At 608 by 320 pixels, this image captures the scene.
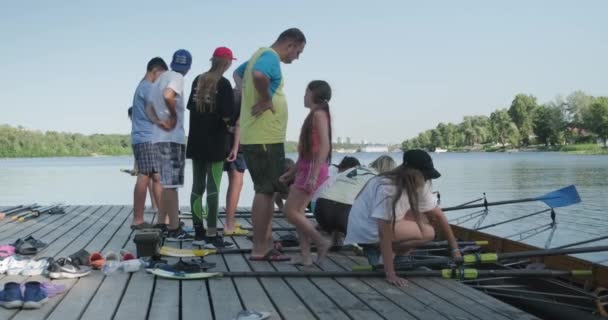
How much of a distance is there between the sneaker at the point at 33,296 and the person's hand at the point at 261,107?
208cm

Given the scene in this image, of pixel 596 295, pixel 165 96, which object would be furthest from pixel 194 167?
pixel 596 295

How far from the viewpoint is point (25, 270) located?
444 centimetres

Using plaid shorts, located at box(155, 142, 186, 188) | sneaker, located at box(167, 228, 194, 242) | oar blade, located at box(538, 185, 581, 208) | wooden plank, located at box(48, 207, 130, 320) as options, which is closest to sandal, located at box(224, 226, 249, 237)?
sneaker, located at box(167, 228, 194, 242)

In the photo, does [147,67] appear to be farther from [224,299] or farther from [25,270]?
[224,299]

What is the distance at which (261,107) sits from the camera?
4.87 meters

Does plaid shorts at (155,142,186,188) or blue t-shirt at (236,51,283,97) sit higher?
blue t-shirt at (236,51,283,97)

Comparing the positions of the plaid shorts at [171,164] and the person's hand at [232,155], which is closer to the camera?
the plaid shorts at [171,164]

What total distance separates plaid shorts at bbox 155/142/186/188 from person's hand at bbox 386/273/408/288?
2.64 m

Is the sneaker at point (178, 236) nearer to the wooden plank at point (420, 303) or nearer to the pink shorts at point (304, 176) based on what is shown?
the pink shorts at point (304, 176)

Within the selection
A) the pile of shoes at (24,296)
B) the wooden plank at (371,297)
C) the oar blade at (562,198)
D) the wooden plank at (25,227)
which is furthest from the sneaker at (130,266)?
the oar blade at (562,198)

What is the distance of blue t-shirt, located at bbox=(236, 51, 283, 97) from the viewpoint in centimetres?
477

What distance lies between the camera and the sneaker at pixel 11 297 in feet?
11.3

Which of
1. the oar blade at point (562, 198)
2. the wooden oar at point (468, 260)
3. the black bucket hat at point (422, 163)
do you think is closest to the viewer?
the black bucket hat at point (422, 163)

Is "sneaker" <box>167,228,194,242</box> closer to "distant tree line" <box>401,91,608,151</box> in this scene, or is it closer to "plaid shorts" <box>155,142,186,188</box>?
"plaid shorts" <box>155,142,186,188</box>
